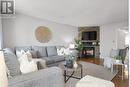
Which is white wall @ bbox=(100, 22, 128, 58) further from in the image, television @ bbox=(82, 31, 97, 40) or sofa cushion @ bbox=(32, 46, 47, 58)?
sofa cushion @ bbox=(32, 46, 47, 58)

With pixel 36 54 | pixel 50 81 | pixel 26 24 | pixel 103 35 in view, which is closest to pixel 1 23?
pixel 26 24

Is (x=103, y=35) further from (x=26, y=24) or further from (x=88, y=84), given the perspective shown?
(x=88, y=84)

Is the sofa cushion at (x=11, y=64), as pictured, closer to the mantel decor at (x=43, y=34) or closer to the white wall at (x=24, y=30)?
the white wall at (x=24, y=30)

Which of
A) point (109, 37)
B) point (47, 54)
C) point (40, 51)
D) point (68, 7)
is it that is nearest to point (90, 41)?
point (109, 37)

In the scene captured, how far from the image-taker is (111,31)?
27.0 ft

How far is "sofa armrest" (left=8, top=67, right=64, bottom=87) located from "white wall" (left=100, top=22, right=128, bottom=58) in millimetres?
6383

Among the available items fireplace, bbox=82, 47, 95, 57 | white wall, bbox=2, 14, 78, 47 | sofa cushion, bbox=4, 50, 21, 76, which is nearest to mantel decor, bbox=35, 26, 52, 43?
white wall, bbox=2, 14, 78, 47

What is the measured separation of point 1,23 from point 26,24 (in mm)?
1086

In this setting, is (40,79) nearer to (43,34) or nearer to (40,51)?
(40,51)

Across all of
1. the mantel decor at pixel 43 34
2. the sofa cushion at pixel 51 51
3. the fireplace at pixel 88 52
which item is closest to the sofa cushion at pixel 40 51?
the sofa cushion at pixel 51 51

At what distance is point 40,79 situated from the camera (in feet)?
6.52

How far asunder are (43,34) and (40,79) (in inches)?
192

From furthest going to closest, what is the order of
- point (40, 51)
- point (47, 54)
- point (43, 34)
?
point (43, 34)
point (47, 54)
point (40, 51)

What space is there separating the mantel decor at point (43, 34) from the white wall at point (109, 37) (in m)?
3.18
